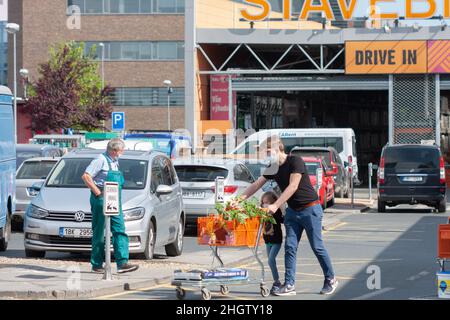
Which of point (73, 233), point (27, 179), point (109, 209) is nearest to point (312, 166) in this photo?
point (27, 179)

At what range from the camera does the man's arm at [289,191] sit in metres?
12.9

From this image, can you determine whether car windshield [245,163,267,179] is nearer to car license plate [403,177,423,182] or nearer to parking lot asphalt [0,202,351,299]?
car license plate [403,177,423,182]

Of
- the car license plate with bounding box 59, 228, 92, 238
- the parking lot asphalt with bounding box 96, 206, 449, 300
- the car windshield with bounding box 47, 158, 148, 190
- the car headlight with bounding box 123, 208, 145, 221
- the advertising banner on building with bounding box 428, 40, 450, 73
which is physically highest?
the advertising banner on building with bounding box 428, 40, 450, 73

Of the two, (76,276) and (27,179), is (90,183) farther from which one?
(27,179)

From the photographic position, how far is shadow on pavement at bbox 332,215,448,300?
13.4 metres

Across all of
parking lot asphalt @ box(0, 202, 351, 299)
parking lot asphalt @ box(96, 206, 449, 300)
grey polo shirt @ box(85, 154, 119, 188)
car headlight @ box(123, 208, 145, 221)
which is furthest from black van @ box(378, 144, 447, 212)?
grey polo shirt @ box(85, 154, 119, 188)

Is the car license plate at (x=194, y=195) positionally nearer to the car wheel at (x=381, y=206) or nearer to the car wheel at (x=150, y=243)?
the car wheel at (x=150, y=243)

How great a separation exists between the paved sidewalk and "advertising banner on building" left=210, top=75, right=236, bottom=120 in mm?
37930

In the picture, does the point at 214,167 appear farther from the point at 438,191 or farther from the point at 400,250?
the point at 438,191

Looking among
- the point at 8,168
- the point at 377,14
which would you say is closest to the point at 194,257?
the point at 8,168

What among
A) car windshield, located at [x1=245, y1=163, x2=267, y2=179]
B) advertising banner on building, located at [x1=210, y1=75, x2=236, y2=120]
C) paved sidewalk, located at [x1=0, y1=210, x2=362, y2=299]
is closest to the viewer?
paved sidewalk, located at [x1=0, y1=210, x2=362, y2=299]

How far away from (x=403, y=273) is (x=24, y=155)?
1529cm

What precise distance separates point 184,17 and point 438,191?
37644mm

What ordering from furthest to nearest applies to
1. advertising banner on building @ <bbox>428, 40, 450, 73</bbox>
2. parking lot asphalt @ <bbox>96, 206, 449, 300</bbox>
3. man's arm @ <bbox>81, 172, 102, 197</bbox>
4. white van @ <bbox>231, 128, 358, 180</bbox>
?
advertising banner on building @ <bbox>428, 40, 450, 73</bbox>
white van @ <bbox>231, 128, 358, 180</bbox>
man's arm @ <bbox>81, 172, 102, 197</bbox>
parking lot asphalt @ <bbox>96, 206, 449, 300</bbox>
